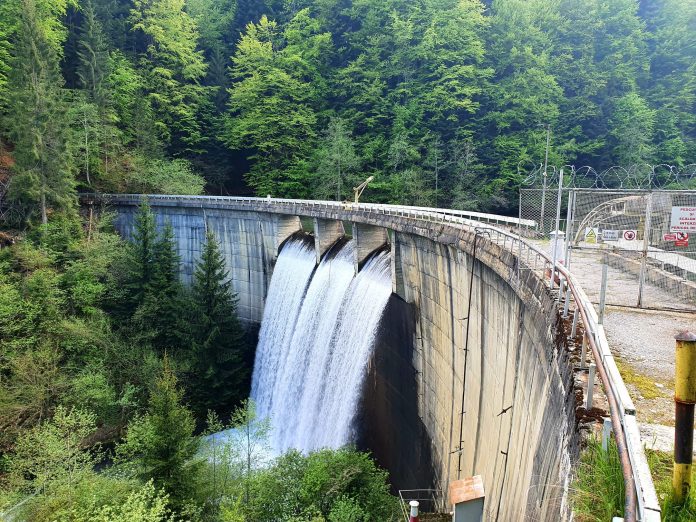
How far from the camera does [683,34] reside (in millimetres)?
40688

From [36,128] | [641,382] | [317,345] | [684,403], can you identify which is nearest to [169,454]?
[317,345]

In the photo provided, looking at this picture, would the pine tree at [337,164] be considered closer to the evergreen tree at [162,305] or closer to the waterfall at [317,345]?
the waterfall at [317,345]

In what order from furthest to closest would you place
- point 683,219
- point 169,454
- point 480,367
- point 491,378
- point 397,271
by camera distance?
1. point 397,271
2. point 169,454
3. point 480,367
4. point 491,378
5. point 683,219

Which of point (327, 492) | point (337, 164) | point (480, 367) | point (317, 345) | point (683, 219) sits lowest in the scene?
point (327, 492)

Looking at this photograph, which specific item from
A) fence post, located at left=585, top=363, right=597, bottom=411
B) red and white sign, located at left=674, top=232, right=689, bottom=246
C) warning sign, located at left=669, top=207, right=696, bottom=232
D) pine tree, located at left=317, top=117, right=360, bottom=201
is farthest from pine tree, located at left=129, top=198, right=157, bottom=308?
fence post, located at left=585, top=363, right=597, bottom=411

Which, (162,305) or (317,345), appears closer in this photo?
(317,345)

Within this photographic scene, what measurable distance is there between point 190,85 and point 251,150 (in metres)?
8.67

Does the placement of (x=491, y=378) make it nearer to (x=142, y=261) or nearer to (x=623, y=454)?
(x=623, y=454)

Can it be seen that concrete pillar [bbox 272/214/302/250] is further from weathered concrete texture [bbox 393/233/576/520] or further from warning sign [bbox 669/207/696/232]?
warning sign [bbox 669/207/696/232]

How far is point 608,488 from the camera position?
3.62 m

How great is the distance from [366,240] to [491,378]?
11702 millimetres

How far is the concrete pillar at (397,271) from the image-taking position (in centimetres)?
1777

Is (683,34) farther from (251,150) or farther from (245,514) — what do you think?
(245,514)

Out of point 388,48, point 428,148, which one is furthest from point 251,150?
point 428,148
